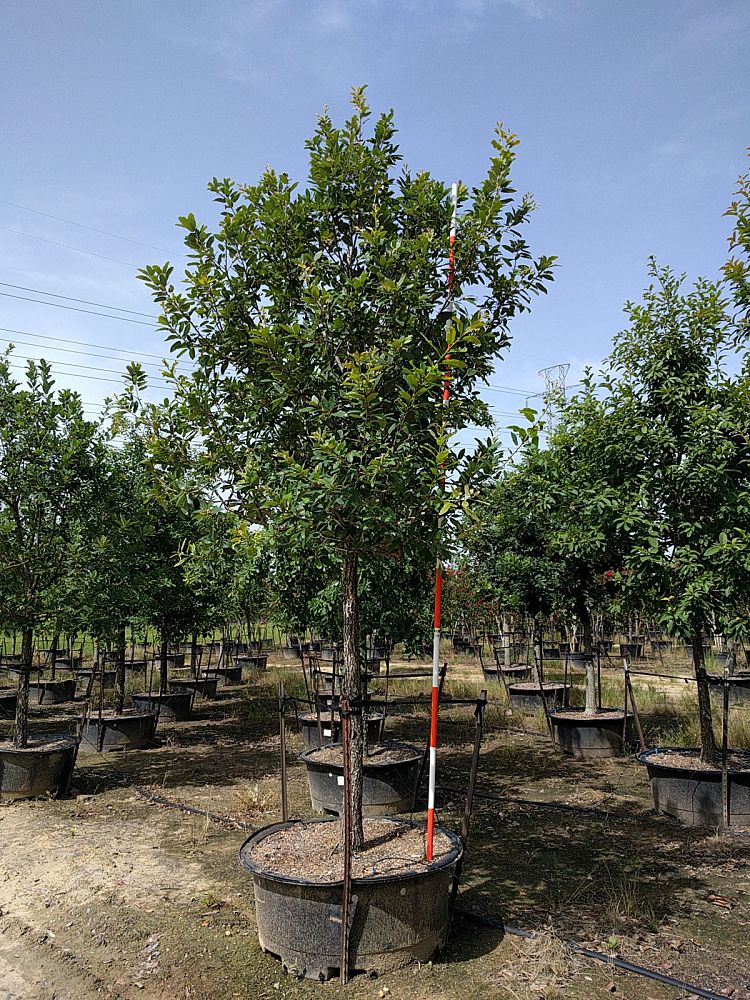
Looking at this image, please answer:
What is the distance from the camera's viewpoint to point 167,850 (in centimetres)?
698

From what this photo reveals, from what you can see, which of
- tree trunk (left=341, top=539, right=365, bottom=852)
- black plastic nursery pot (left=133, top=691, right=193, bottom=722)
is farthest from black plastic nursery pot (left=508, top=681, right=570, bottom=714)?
tree trunk (left=341, top=539, right=365, bottom=852)

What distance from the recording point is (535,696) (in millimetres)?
15766

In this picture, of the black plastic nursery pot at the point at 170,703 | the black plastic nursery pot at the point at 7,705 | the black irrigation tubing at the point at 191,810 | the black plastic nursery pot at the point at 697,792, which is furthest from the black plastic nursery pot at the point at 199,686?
the black plastic nursery pot at the point at 697,792

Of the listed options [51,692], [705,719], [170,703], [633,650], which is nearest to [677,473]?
[705,719]

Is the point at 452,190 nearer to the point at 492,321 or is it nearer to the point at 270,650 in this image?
the point at 492,321

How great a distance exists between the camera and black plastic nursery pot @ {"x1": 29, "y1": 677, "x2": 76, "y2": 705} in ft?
58.9

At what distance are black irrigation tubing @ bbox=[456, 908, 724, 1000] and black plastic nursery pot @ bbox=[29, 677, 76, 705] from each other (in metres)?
15.5

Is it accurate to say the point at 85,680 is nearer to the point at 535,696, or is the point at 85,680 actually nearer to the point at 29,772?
the point at 535,696

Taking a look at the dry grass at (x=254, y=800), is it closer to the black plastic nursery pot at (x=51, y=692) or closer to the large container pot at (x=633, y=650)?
the black plastic nursery pot at (x=51, y=692)

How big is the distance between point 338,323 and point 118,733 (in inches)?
383

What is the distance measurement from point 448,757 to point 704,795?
4.29 meters

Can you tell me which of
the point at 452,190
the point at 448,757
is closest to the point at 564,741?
the point at 448,757

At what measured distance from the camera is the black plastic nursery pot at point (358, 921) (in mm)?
4488

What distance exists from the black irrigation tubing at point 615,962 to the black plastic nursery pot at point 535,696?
9.94 m
